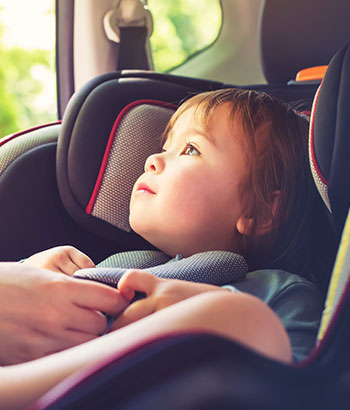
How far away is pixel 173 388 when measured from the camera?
52 cm

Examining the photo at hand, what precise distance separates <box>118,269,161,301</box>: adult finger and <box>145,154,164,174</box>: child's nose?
0.36 meters

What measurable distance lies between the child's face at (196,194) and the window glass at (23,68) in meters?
2.00

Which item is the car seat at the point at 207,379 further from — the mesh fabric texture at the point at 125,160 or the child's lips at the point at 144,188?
the mesh fabric texture at the point at 125,160

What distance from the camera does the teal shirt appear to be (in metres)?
0.72

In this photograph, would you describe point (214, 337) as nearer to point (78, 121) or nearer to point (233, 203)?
point (233, 203)

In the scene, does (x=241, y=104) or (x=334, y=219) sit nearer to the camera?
(x=334, y=219)

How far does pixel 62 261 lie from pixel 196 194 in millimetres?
262

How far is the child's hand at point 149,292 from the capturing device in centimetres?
73

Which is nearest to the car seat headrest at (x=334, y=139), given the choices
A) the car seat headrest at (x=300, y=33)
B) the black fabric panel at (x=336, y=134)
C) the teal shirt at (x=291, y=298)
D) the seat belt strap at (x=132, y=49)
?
the black fabric panel at (x=336, y=134)

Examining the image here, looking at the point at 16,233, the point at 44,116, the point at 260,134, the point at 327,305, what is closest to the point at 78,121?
the point at 16,233

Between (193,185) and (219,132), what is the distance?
12cm

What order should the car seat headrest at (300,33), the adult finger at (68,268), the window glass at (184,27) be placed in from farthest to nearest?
the window glass at (184,27)
the car seat headrest at (300,33)
the adult finger at (68,268)

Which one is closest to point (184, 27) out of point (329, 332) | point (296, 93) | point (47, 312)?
point (296, 93)

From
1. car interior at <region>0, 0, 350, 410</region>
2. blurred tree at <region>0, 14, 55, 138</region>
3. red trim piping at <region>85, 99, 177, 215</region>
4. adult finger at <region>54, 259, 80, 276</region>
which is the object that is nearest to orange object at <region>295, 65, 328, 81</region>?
car interior at <region>0, 0, 350, 410</region>
